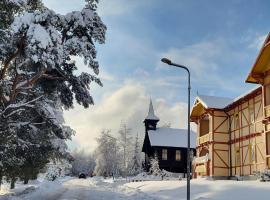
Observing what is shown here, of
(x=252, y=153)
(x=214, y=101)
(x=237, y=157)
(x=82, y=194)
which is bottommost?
(x=82, y=194)

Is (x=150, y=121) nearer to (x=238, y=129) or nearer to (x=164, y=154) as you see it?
(x=164, y=154)

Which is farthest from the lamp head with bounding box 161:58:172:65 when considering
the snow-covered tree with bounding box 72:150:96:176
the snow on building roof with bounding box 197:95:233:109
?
the snow-covered tree with bounding box 72:150:96:176

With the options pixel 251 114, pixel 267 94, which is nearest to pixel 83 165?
pixel 251 114

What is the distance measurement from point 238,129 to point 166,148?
105 ft

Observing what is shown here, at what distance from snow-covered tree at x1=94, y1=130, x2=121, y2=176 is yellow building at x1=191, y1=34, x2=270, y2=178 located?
171 ft

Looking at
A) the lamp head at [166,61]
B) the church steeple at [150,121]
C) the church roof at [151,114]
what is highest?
the church roof at [151,114]

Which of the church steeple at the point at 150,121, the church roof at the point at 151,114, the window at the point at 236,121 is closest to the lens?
the window at the point at 236,121

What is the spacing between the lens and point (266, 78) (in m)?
28.7

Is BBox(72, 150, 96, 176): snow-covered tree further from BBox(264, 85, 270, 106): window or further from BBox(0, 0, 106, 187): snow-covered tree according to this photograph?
BBox(0, 0, 106, 187): snow-covered tree

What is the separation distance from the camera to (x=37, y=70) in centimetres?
1583

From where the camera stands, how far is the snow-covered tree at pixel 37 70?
15.0m

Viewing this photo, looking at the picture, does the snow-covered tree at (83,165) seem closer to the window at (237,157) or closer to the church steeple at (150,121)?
the church steeple at (150,121)

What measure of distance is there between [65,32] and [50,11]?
1.19 meters

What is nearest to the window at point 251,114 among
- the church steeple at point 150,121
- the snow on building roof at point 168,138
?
the snow on building roof at point 168,138
